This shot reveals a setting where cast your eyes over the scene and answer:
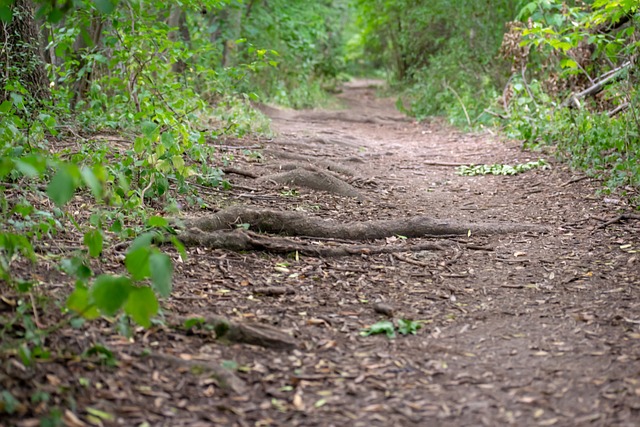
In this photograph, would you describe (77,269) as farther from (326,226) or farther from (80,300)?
(326,226)

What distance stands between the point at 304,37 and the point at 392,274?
12.1 m

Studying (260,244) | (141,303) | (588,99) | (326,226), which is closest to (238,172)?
(326,226)

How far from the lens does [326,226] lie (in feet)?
15.7

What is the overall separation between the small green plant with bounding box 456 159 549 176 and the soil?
158cm

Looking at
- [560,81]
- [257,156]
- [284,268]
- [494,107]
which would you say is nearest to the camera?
[284,268]

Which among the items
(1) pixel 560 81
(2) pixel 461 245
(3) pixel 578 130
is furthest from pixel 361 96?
(2) pixel 461 245

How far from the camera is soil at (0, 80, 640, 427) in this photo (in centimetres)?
249

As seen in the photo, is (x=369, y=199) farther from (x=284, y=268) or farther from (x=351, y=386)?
(x=351, y=386)

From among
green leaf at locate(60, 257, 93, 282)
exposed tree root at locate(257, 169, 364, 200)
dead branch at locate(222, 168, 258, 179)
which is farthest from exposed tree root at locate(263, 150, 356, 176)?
green leaf at locate(60, 257, 93, 282)

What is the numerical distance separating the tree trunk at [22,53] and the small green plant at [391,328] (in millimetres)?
3608

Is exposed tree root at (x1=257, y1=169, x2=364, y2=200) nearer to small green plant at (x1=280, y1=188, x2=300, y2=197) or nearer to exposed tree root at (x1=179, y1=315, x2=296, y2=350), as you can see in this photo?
small green plant at (x1=280, y1=188, x2=300, y2=197)

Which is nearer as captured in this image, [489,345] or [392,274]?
[489,345]

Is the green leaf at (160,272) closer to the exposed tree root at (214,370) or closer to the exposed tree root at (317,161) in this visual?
the exposed tree root at (214,370)

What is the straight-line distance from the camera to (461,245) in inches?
188
